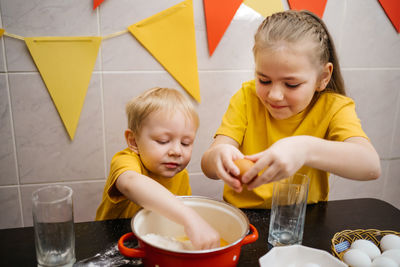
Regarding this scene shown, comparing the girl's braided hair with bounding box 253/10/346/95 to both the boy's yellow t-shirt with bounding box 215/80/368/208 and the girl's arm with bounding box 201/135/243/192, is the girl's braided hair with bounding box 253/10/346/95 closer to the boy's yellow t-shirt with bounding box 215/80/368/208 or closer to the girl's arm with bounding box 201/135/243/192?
the boy's yellow t-shirt with bounding box 215/80/368/208

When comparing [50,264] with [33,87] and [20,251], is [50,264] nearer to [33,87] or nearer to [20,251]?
[20,251]

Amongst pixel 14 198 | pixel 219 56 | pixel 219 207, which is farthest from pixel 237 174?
pixel 14 198

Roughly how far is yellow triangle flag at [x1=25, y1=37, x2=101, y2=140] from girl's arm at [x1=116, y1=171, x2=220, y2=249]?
0.73 metres

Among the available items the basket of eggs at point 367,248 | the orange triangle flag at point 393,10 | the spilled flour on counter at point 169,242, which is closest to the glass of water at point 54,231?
the spilled flour on counter at point 169,242

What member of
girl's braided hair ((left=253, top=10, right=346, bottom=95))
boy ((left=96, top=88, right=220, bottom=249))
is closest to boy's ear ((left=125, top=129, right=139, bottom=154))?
boy ((left=96, top=88, right=220, bottom=249))

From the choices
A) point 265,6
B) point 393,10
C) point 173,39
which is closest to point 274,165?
point 173,39

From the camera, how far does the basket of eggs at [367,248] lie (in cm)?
59

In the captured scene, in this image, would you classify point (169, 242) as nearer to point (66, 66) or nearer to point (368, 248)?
point (368, 248)

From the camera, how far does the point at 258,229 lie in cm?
74

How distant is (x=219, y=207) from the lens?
0.67 meters

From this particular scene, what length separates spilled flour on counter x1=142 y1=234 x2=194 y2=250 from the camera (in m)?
0.61

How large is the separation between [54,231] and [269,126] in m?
0.73

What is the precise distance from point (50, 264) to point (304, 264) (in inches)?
18.1

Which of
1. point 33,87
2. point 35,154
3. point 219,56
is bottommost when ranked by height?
point 35,154
